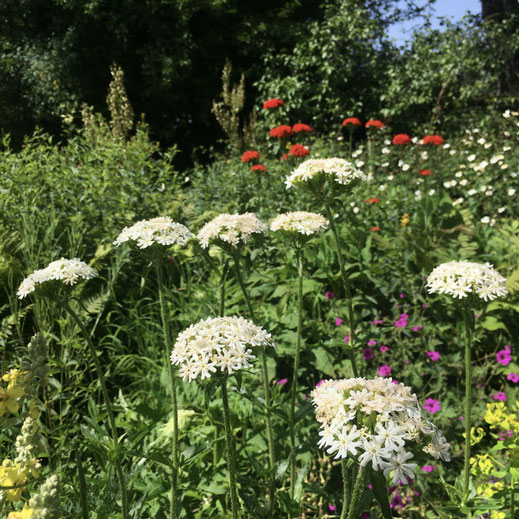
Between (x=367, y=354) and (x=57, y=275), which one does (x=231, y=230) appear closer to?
(x=57, y=275)

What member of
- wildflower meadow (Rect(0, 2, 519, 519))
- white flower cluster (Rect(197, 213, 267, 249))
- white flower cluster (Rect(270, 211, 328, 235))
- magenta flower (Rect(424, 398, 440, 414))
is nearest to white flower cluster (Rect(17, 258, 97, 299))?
wildflower meadow (Rect(0, 2, 519, 519))

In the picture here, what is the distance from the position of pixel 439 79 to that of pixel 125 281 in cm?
803

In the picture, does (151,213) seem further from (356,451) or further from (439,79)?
(439,79)

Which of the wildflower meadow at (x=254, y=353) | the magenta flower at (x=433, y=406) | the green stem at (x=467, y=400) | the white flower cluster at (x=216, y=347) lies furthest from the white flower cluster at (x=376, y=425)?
the magenta flower at (x=433, y=406)

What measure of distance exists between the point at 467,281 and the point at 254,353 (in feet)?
2.34

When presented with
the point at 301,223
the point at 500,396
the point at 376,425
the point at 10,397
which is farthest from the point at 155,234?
the point at 500,396

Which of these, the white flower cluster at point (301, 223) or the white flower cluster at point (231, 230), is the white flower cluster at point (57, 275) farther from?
the white flower cluster at point (301, 223)

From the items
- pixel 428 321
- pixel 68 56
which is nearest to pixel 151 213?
pixel 428 321

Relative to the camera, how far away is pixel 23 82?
423 inches

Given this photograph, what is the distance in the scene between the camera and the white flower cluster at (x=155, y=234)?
1445 mm

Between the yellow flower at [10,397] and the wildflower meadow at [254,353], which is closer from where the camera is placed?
the yellow flower at [10,397]

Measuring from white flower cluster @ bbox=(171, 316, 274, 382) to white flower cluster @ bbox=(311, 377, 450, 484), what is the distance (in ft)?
0.67

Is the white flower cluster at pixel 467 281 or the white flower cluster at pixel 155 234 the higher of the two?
the white flower cluster at pixel 155 234

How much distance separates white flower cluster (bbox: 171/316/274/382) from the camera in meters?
0.99
